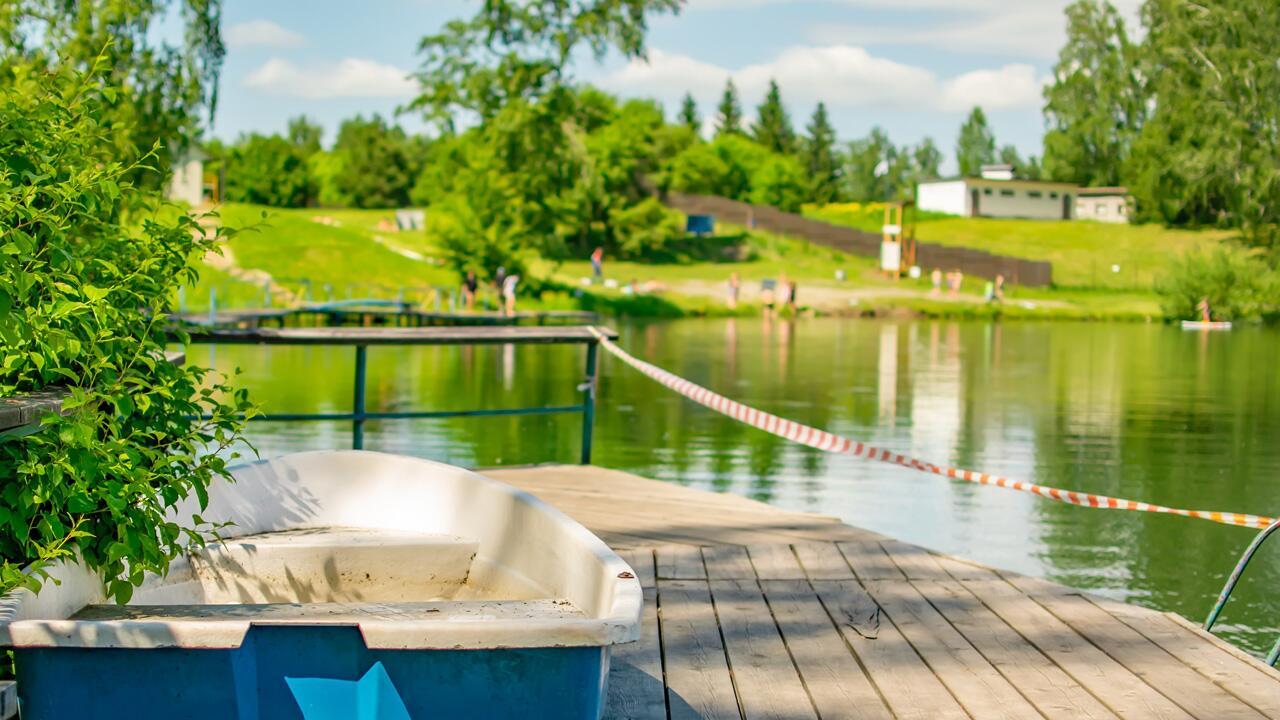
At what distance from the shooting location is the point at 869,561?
6.06 metres

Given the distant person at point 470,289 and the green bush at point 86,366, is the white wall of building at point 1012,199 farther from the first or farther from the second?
the green bush at point 86,366

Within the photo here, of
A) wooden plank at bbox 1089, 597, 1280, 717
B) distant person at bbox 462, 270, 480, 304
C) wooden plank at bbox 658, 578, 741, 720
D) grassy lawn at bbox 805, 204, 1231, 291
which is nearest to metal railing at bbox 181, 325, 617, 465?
wooden plank at bbox 658, 578, 741, 720

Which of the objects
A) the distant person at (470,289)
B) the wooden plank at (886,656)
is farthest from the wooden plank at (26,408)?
the distant person at (470,289)

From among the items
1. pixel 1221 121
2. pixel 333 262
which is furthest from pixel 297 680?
pixel 1221 121

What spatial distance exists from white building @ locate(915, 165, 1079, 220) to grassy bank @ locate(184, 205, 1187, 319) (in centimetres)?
2680

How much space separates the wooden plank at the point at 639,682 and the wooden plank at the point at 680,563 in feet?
2.46

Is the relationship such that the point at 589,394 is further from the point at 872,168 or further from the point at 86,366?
the point at 872,168

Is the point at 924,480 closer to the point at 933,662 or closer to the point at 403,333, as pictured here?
the point at 403,333

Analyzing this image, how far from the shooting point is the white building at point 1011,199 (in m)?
87.9

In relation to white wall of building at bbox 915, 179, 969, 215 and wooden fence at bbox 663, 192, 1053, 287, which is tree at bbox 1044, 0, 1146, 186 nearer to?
white wall of building at bbox 915, 179, 969, 215

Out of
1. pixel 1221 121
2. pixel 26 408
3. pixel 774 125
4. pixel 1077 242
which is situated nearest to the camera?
pixel 26 408

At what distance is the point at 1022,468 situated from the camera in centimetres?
1435

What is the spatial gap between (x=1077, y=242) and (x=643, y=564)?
7264cm

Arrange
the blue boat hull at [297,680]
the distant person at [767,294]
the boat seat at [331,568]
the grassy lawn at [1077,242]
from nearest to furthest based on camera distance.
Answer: the blue boat hull at [297,680], the boat seat at [331,568], the distant person at [767,294], the grassy lawn at [1077,242]
